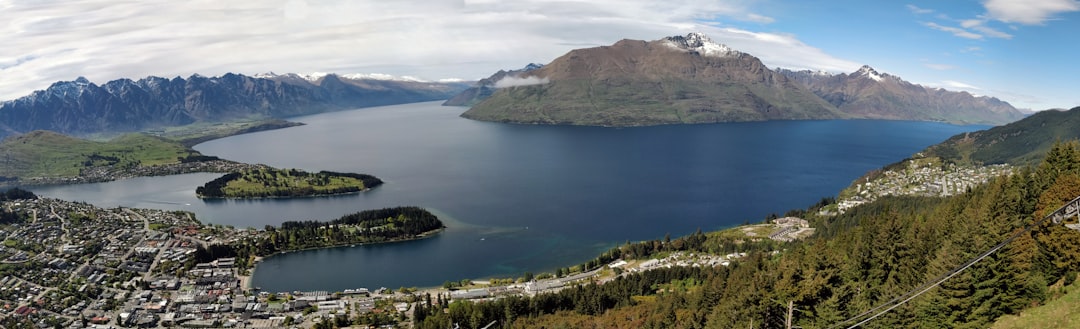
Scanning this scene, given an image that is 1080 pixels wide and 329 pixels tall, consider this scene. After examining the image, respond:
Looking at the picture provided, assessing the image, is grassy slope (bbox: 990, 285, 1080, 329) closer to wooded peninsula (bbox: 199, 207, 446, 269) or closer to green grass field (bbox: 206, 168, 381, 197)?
wooded peninsula (bbox: 199, 207, 446, 269)

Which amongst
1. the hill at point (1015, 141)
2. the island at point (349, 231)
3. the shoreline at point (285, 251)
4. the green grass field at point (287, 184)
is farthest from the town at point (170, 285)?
the hill at point (1015, 141)

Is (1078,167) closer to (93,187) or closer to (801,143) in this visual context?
(93,187)

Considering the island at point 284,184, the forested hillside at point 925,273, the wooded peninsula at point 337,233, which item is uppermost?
the forested hillside at point 925,273

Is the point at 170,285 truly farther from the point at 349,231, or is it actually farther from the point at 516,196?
the point at 516,196

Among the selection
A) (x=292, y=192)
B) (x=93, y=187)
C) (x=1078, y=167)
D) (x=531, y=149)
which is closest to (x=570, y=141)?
(x=531, y=149)

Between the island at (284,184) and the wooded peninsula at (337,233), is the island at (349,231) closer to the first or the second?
the wooded peninsula at (337,233)

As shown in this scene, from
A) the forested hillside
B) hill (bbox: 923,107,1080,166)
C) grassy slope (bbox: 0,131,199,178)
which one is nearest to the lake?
hill (bbox: 923,107,1080,166)
